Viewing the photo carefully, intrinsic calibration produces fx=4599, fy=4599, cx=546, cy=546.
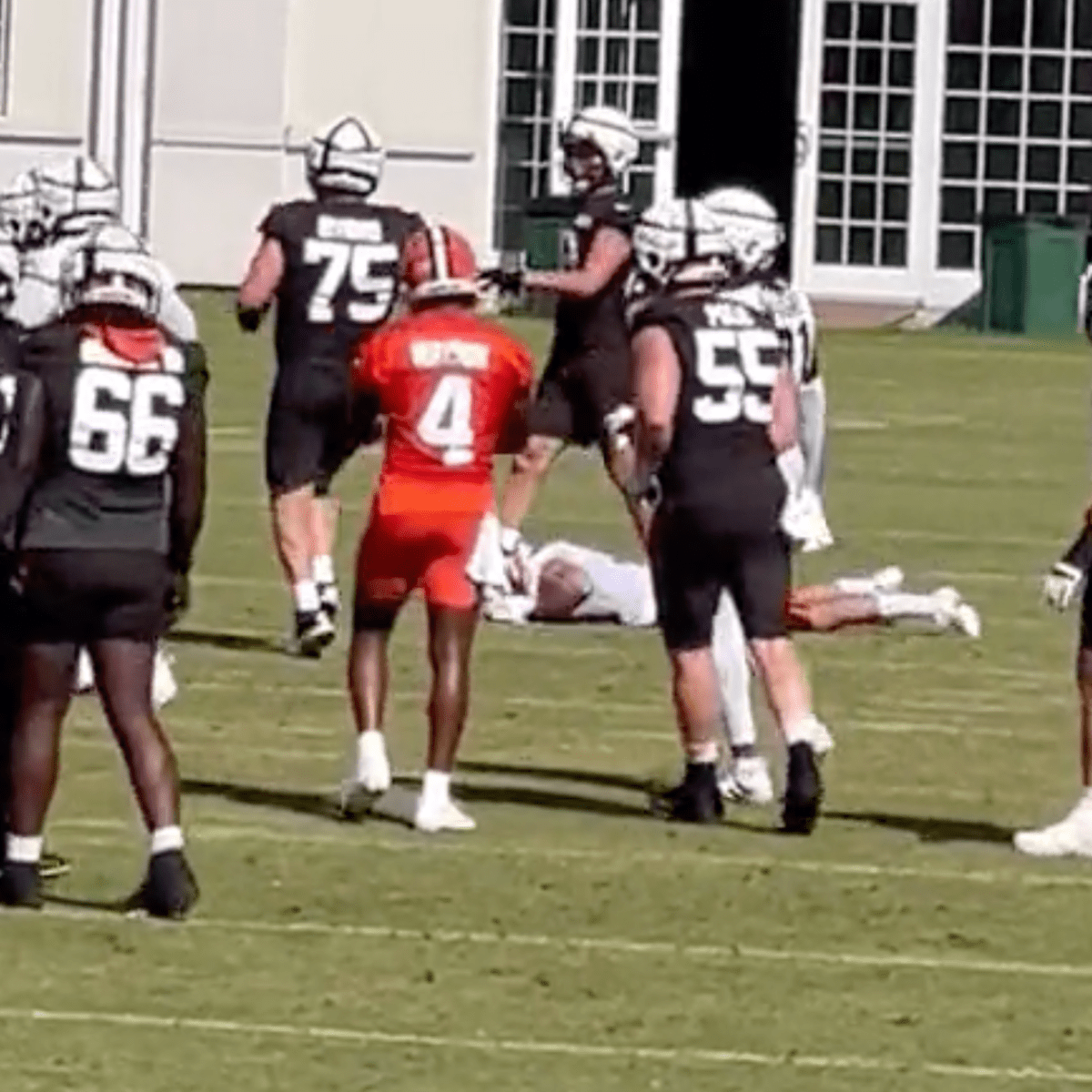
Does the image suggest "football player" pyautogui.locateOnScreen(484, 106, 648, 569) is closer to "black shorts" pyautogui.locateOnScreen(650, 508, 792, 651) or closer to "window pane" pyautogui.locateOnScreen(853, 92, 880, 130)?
"black shorts" pyautogui.locateOnScreen(650, 508, 792, 651)

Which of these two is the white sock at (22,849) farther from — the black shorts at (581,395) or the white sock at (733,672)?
the black shorts at (581,395)

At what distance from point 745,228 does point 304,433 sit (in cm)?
411

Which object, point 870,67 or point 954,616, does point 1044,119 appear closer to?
point 870,67

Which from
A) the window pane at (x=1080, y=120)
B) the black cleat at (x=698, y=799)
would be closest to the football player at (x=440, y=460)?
the black cleat at (x=698, y=799)

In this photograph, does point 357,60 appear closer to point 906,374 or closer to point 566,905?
point 906,374

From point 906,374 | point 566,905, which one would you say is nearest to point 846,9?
point 906,374

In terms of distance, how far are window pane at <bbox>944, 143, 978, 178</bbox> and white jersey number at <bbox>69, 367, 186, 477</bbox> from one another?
93.6 ft

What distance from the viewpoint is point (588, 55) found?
1556 inches

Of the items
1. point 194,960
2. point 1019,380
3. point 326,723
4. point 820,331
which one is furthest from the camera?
point 820,331

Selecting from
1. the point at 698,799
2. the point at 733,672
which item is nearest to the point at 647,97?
the point at 733,672

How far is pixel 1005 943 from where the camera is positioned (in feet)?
37.3

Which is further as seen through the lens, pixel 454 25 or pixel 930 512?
pixel 454 25

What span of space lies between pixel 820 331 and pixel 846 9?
4.00m

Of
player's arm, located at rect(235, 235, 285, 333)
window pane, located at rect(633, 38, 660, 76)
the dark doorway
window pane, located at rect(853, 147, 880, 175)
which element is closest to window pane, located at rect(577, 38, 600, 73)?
window pane, located at rect(633, 38, 660, 76)
